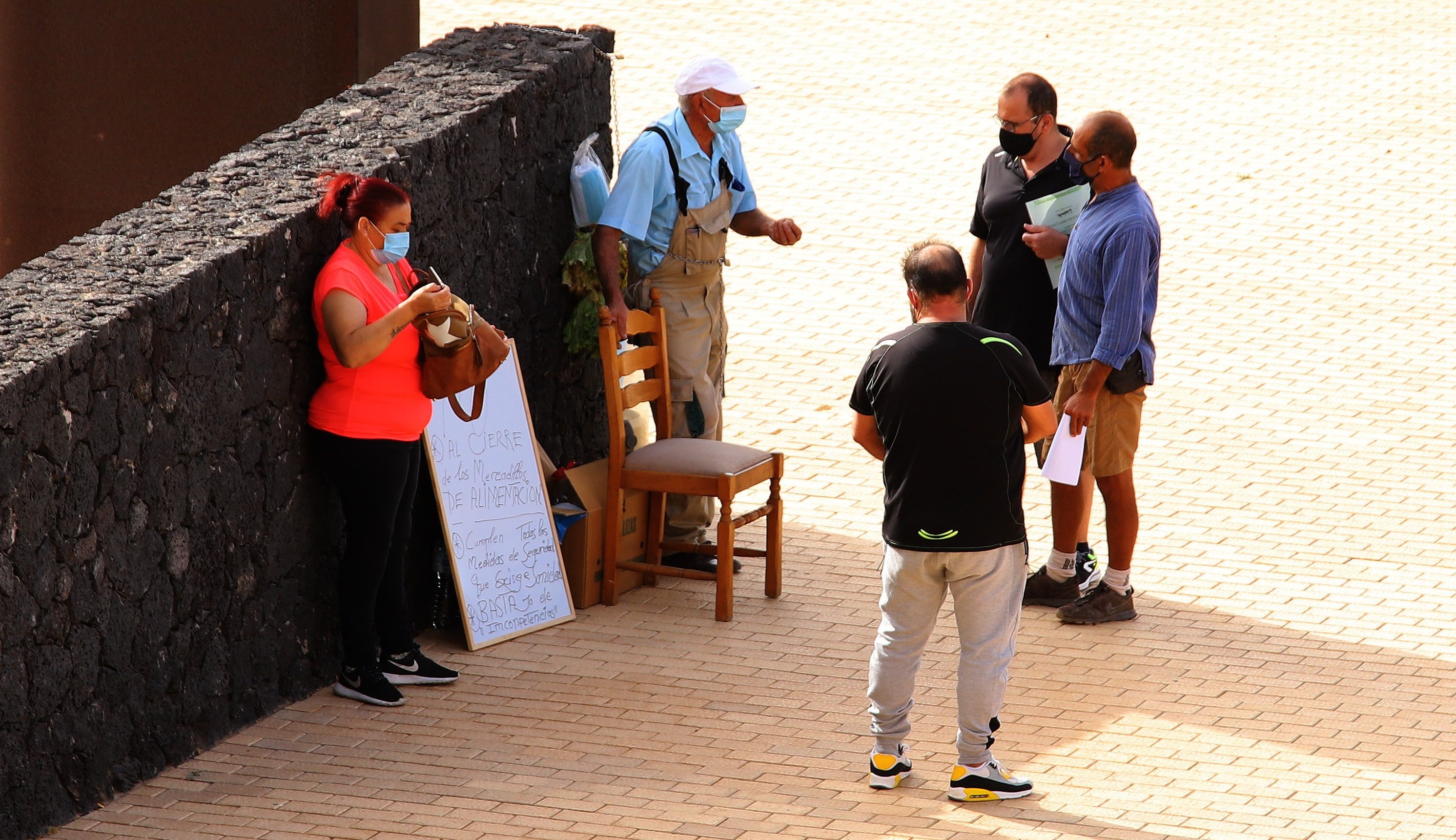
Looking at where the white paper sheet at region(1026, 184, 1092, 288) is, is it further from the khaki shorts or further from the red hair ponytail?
the red hair ponytail

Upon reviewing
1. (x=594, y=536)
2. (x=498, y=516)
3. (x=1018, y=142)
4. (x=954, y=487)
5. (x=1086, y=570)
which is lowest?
(x=1086, y=570)

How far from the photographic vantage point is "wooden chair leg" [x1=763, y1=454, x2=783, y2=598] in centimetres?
752

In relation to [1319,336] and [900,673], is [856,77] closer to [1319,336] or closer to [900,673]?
[1319,336]

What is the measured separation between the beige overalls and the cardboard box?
9.7 inches

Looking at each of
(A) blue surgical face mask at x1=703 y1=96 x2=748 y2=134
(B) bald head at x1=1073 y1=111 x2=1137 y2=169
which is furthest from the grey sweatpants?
(A) blue surgical face mask at x1=703 y1=96 x2=748 y2=134

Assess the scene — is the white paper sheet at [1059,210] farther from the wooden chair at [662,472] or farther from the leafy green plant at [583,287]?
the leafy green plant at [583,287]

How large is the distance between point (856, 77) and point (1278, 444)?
8.13 metres

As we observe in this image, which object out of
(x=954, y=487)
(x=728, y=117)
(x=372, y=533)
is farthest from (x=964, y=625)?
(x=728, y=117)

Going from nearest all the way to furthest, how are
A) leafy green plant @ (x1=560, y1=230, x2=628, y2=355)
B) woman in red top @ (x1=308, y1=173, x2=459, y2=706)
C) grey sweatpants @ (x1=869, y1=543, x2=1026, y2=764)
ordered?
grey sweatpants @ (x1=869, y1=543, x2=1026, y2=764)
woman in red top @ (x1=308, y1=173, x2=459, y2=706)
leafy green plant @ (x1=560, y1=230, x2=628, y2=355)

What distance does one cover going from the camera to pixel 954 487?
17.9 ft

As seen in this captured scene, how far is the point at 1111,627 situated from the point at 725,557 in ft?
5.04

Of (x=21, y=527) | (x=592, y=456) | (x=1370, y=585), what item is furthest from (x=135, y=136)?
(x=1370, y=585)

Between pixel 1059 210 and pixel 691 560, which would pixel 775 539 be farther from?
pixel 1059 210

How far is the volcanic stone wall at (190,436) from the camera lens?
16.9 feet
